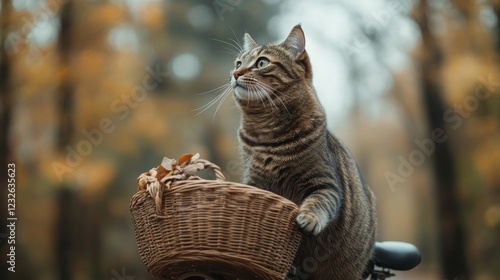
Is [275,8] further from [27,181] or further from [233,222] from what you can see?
[233,222]

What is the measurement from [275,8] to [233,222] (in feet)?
12.9

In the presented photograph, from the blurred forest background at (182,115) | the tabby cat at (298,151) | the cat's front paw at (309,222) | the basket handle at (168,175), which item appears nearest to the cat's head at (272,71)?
the tabby cat at (298,151)

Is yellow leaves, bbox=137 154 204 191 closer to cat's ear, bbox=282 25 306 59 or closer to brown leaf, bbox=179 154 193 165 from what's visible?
brown leaf, bbox=179 154 193 165

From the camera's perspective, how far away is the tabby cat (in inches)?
62.4

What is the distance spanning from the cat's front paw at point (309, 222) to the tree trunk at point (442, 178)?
3681mm

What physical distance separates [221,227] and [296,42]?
0.72 m

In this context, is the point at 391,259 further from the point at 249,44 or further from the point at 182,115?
the point at 182,115

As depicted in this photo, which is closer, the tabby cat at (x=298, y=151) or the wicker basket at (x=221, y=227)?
the wicker basket at (x=221, y=227)

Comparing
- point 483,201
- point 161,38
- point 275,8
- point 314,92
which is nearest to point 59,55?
point 161,38

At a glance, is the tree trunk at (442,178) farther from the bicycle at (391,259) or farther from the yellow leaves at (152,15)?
the bicycle at (391,259)

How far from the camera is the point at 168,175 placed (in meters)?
1.30

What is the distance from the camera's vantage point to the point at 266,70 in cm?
166

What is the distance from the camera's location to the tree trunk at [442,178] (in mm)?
4680

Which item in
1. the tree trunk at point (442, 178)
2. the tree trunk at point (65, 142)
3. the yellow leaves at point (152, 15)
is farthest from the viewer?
the yellow leaves at point (152, 15)
